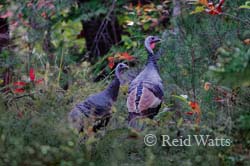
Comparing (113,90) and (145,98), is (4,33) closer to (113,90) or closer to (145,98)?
(113,90)

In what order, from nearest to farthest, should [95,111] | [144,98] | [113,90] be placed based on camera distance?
[144,98], [95,111], [113,90]

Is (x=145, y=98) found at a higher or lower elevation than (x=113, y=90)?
higher

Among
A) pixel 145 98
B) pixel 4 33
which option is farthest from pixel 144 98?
pixel 4 33

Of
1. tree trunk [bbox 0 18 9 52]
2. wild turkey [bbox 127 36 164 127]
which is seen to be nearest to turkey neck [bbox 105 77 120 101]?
wild turkey [bbox 127 36 164 127]

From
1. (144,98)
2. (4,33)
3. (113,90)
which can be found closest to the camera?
(144,98)

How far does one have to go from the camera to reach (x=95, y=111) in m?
6.19

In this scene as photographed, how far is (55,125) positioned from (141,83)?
1.21 meters

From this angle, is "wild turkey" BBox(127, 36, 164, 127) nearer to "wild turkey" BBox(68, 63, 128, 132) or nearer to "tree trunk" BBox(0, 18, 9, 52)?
"wild turkey" BBox(68, 63, 128, 132)

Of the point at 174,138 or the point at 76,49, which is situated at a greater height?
the point at 174,138

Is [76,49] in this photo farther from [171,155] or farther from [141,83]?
[171,155]

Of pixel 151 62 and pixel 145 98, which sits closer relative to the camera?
pixel 145 98

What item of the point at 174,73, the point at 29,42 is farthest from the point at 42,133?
the point at 29,42

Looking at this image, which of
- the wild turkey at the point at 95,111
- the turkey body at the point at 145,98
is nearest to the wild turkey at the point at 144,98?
the turkey body at the point at 145,98

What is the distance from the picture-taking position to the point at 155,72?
646cm
